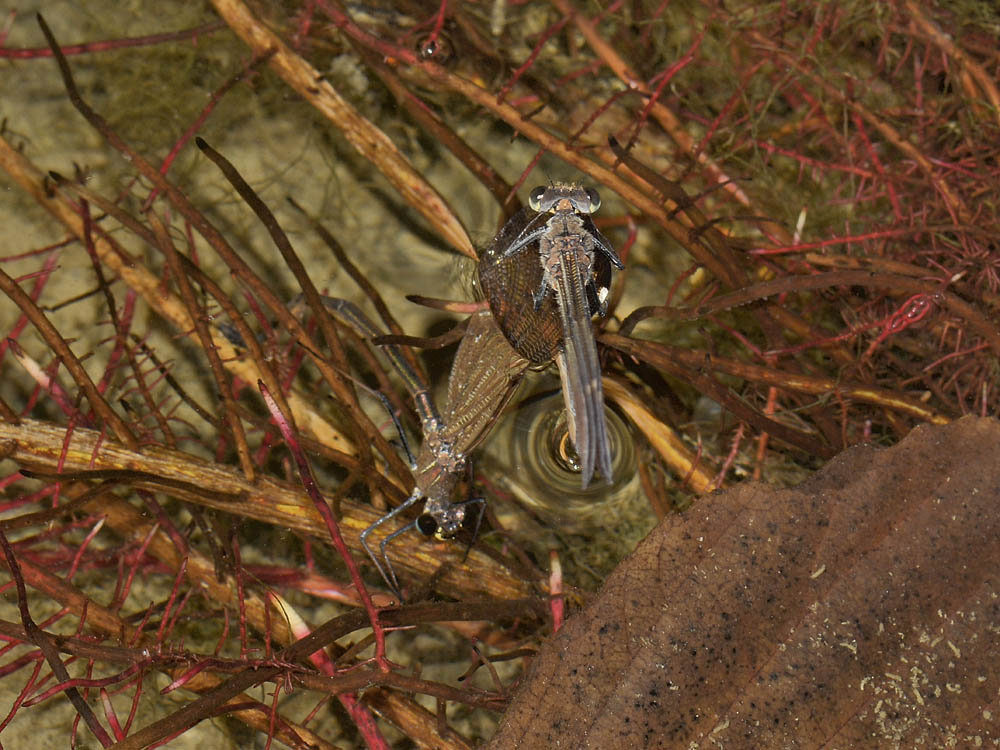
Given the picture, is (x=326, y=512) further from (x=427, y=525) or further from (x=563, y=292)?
(x=563, y=292)

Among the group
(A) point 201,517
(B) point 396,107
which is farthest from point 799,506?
(B) point 396,107

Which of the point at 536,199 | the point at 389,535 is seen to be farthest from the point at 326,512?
the point at 536,199

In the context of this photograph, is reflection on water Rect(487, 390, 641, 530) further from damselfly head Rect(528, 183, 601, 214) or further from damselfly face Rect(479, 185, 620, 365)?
damselfly head Rect(528, 183, 601, 214)

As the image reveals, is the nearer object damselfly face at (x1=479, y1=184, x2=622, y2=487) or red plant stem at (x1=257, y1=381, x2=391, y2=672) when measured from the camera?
damselfly face at (x1=479, y1=184, x2=622, y2=487)

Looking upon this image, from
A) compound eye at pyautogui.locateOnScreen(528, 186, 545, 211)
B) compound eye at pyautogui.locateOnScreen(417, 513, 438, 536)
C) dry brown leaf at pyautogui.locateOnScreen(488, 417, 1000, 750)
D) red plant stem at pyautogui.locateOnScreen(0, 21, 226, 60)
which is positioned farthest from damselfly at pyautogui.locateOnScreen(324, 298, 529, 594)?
red plant stem at pyautogui.locateOnScreen(0, 21, 226, 60)

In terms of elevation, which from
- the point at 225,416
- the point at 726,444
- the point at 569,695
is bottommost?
the point at 726,444

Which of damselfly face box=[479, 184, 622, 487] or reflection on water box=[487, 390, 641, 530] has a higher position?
damselfly face box=[479, 184, 622, 487]

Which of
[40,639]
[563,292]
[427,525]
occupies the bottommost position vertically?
[427,525]

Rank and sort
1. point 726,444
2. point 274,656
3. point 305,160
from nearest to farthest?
point 274,656 < point 726,444 < point 305,160

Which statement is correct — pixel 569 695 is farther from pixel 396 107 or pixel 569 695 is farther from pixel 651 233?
pixel 396 107
